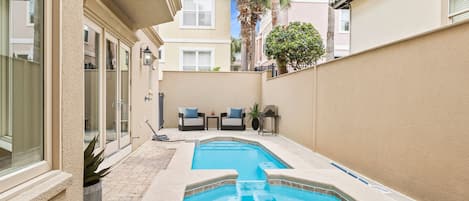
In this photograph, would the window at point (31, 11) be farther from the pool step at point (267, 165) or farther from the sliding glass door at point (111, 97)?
the pool step at point (267, 165)

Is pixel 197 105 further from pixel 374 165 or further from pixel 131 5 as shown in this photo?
pixel 374 165

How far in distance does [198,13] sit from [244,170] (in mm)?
11088

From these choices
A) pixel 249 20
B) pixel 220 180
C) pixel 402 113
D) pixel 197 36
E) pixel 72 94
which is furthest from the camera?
pixel 197 36

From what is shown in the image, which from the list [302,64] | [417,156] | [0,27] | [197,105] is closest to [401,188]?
[417,156]

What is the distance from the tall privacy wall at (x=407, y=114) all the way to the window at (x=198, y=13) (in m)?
10.1

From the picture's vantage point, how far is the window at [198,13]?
1577 centimetres

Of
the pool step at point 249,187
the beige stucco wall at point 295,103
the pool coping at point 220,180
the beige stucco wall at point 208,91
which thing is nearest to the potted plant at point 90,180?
the pool coping at point 220,180

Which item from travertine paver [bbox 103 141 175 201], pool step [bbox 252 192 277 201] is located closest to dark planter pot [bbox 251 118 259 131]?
travertine paver [bbox 103 141 175 201]

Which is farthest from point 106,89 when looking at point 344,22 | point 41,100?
point 344,22

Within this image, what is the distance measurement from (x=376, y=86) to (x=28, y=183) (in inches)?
179

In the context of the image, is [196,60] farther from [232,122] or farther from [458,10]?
[458,10]

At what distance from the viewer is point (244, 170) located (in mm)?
6539

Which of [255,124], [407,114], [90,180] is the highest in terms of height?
[407,114]

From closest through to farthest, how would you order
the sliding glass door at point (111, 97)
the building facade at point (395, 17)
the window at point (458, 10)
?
the window at point (458, 10), the sliding glass door at point (111, 97), the building facade at point (395, 17)
